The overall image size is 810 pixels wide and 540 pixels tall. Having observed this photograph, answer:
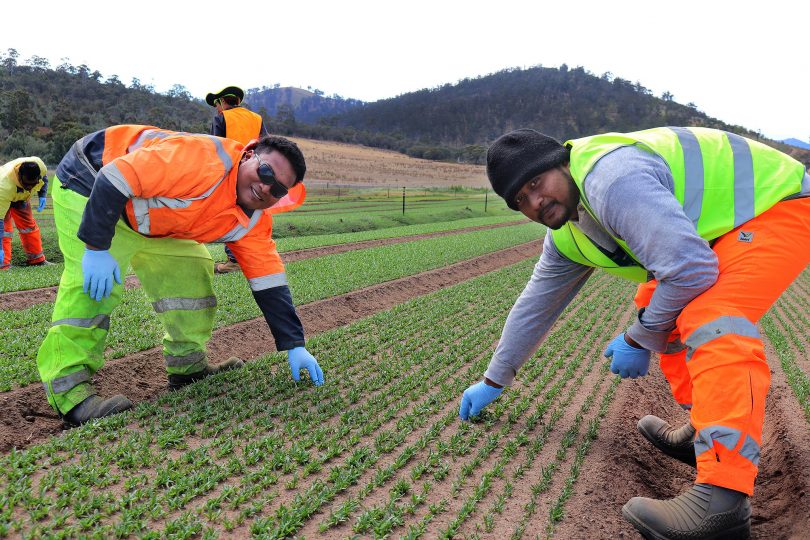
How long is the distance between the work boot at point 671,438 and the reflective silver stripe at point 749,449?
3.27 feet

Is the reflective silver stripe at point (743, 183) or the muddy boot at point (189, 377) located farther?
the muddy boot at point (189, 377)

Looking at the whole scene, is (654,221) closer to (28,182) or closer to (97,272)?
(97,272)

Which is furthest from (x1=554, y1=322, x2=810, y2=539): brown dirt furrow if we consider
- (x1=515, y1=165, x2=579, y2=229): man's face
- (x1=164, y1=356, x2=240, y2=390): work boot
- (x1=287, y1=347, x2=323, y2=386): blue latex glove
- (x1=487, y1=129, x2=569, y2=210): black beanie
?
(x1=164, y1=356, x2=240, y2=390): work boot

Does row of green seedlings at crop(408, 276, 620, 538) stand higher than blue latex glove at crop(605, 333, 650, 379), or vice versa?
blue latex glove at crop(605, 333, 650, 379)

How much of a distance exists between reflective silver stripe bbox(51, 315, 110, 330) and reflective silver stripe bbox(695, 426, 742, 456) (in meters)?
3.30

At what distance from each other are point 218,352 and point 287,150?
250 centimetres

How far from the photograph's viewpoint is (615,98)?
110312 mm

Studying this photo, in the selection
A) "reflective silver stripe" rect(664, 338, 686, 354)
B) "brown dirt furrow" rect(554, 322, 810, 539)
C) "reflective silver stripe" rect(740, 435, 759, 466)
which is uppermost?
"reflective silver stripe" rect(664, 338, 686, 354)

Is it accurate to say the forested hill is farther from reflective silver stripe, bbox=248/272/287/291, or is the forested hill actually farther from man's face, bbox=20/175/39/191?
reflective silver stripe, bbox=248/272/287/291

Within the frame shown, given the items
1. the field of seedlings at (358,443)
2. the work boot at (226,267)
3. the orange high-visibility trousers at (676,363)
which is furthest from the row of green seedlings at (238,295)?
the orange high-visibility trousers at (676,363)

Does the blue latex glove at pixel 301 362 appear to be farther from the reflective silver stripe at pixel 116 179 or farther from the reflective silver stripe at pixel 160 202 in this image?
the reflective silver stripe at pixel 116 179

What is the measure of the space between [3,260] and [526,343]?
914cm

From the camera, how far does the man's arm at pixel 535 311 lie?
3.26 meters

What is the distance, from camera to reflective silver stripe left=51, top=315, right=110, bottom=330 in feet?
10.5
